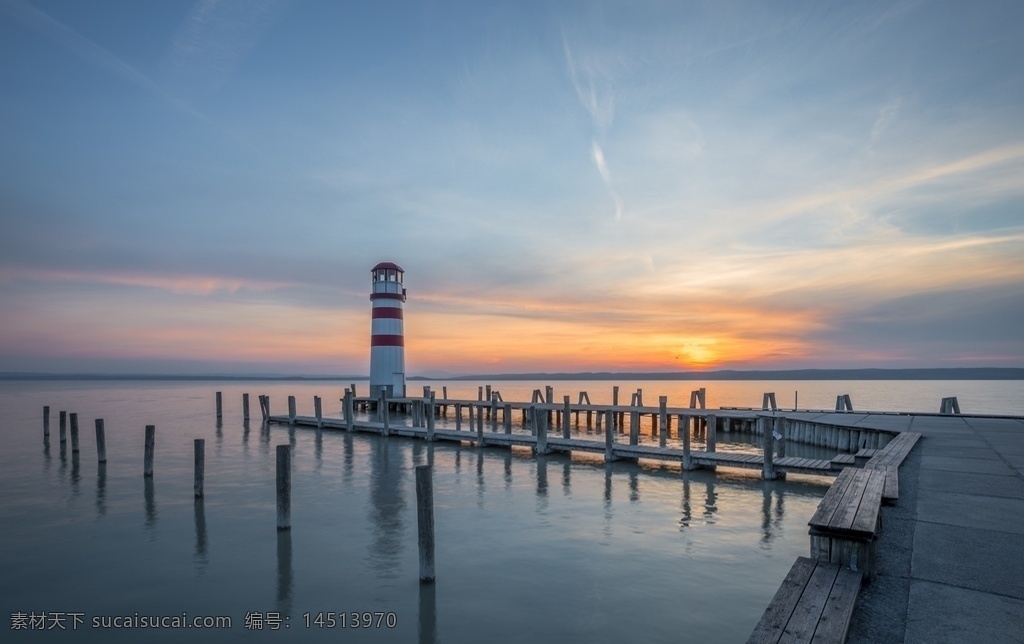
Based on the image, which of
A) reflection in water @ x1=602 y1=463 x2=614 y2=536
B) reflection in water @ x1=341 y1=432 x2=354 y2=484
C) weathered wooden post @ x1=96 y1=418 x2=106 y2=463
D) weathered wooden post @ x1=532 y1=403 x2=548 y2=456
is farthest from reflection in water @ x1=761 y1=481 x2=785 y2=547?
weathered wooden post @ x1=96 y1=418 x2=106 y2=463

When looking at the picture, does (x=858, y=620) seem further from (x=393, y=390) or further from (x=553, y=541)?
(x=393, y=390)

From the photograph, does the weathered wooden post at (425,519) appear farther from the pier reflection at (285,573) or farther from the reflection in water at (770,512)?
the reflection in water at (770,512)

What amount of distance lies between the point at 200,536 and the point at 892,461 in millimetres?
14966

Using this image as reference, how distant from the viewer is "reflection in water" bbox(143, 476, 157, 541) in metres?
14.5

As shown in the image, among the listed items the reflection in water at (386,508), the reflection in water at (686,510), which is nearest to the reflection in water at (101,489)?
the reflection in water at (386,508)

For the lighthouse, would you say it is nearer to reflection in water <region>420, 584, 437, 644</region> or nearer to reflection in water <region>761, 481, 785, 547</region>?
reflection in water <region>761, 481, 785, 547</region>

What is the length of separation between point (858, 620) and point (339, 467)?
70.1 ft

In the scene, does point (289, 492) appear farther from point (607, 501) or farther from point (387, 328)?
point (387, 328)

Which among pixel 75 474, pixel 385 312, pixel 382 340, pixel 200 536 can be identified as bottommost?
pixel 75 474

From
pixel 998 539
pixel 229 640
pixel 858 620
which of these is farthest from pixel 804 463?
pixel 229 640

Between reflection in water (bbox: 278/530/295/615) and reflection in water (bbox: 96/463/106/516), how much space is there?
260 inches

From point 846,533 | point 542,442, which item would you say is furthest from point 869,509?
point 542,442

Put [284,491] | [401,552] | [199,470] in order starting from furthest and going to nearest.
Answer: [199,470]
[284,491]
[401,552]

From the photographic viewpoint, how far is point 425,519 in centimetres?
1015
